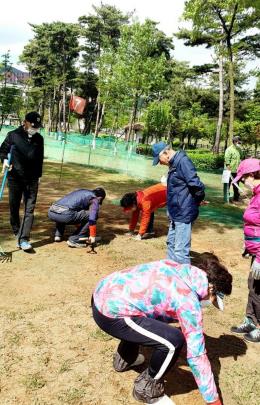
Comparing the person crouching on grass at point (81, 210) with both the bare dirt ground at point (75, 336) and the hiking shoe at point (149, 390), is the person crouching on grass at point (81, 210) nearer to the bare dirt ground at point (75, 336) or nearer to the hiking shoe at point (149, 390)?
the bare dirt ground at point (75, 336)

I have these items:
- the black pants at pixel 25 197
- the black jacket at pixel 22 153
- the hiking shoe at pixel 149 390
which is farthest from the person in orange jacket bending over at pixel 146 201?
the hiking shoe at pixel 149 390

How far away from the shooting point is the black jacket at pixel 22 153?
5886 millimetres

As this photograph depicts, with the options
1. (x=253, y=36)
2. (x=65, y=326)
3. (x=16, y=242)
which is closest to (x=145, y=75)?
(x=253, y=36)

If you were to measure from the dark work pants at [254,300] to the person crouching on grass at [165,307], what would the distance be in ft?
4.46

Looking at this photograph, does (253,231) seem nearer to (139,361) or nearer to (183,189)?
(183,189)

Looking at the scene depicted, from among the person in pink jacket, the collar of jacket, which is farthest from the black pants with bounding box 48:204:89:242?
the person in pink jacket

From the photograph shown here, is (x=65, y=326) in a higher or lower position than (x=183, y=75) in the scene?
lower

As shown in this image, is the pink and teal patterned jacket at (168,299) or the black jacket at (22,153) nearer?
the pink and teal patterned jacket at (168,299)

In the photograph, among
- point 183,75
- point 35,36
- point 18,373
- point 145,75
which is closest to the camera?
point 18,373

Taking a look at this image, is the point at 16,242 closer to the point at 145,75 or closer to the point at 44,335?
the point at 44,335

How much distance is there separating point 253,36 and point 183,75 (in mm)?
10719

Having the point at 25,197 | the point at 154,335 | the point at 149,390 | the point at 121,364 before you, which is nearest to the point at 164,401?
the point at 149,390

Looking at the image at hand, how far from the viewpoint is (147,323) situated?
275 cm

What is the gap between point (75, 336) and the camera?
151 inches
